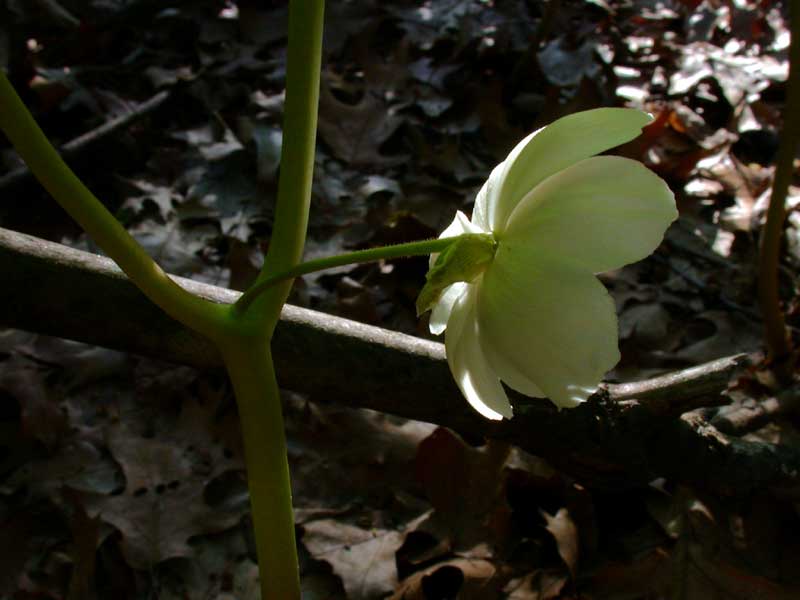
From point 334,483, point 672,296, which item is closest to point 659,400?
point 334,483

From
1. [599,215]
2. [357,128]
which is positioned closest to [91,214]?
[599,215]

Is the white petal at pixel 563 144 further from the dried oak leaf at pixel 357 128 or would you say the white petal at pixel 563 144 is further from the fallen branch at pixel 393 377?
the dried oak leaf at pixel 357 128

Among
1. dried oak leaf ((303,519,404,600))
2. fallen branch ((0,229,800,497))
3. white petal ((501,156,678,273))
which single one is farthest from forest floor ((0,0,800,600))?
white petal ((501,156,678,273))

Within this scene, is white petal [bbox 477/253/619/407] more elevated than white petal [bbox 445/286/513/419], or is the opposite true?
white petal [bbox 477/253/619/407]

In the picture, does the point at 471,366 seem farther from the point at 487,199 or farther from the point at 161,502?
the point at 161,502

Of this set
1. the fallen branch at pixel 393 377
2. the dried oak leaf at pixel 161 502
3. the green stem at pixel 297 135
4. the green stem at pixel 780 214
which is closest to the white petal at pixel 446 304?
the green stem at pixel 297 135

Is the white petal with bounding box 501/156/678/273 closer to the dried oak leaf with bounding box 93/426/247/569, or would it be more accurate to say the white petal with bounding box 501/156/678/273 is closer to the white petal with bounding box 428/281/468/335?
the white petal with bounding box 428/281/468/335
